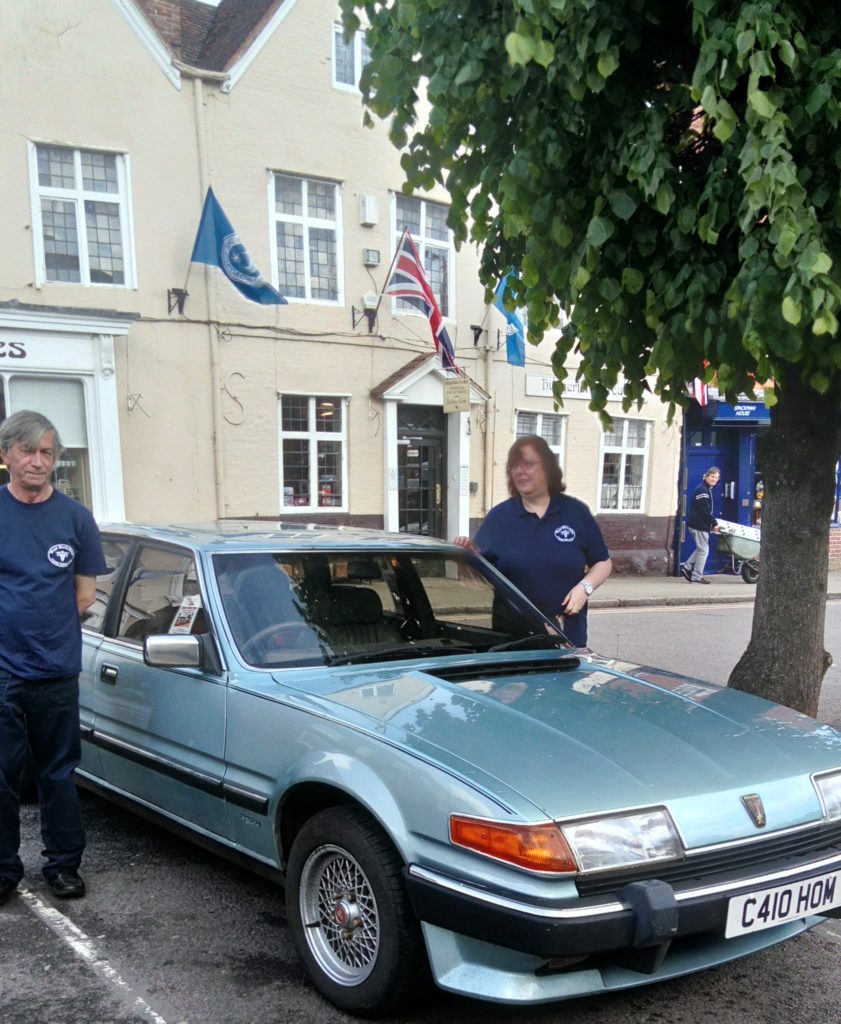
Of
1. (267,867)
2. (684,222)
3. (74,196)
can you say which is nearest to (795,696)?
(684,222)

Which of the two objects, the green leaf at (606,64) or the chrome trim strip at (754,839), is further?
the green leaf at (606,64)

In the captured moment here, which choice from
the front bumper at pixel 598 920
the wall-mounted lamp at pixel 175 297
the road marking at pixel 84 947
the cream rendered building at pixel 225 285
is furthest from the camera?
the wall-mounted lamp at pixel 175 297

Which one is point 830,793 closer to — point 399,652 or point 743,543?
point 399,652

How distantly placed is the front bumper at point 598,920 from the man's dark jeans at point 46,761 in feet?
6.09

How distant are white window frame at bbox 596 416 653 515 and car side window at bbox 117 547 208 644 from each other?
1419 centimetres

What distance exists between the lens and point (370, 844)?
264 cm

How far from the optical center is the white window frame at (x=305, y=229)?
13.8m

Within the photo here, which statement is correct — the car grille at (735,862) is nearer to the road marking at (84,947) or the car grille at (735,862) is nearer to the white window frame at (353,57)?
the road marking at (84,947)

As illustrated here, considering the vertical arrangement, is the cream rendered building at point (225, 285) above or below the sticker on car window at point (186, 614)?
above

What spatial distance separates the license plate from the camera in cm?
248

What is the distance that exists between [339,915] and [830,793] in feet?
5.26

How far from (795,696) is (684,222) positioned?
2.90 m

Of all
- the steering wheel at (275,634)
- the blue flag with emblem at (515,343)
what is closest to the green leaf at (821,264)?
the steering wheel at (275,634)

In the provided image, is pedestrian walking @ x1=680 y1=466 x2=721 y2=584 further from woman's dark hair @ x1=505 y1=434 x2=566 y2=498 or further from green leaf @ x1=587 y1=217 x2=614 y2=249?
green leaf @ x1=587 y1=217 x2=614 y2=249
